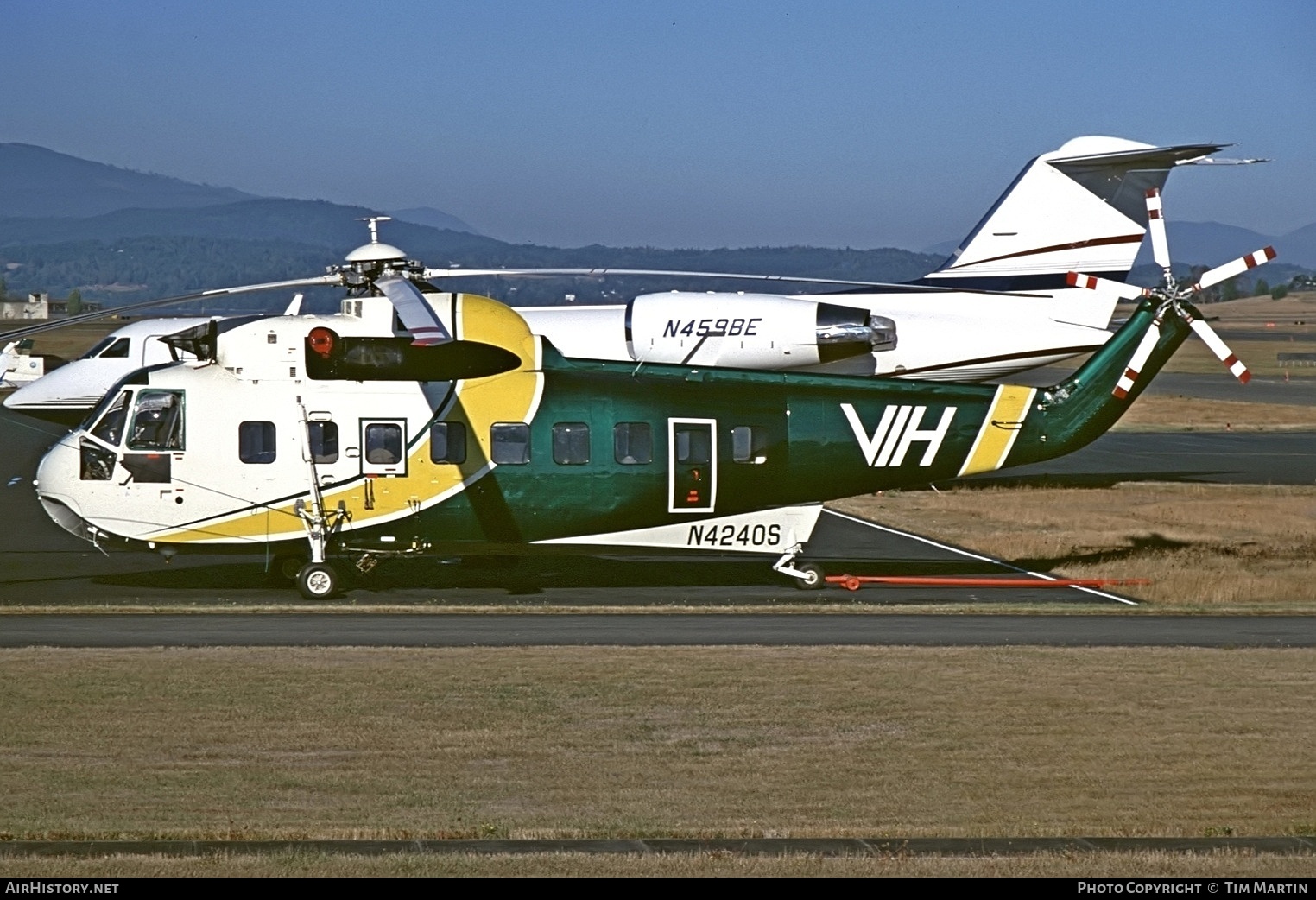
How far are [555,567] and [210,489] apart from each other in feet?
20.7

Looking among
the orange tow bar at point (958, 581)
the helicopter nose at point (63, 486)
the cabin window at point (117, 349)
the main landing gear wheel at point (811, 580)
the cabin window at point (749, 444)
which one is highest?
the cabin window at point (117, 349)

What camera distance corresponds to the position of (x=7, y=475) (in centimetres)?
3956

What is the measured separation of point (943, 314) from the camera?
1315 inches

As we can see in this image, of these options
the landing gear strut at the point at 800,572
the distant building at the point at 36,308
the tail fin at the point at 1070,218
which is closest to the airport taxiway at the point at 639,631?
the landing gear strut at the point at 800,572

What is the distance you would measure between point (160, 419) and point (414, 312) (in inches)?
256

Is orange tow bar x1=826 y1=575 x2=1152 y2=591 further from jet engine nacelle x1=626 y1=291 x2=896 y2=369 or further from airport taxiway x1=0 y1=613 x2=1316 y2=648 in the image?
jet engine nacelle x1=626 y1=291 x2=896 y2=369

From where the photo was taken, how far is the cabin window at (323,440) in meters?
24.0

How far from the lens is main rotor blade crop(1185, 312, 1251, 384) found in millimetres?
22203

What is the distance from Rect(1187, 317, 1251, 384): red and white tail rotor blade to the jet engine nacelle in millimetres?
5933

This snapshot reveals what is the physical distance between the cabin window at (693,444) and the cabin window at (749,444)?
1.23ft

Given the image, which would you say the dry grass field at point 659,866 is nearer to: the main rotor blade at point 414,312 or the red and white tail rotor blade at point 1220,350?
the main rotor blade at point 414,312

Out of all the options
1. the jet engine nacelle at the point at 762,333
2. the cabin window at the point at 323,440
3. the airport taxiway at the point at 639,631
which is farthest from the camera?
the jet engine nacelle at the point at 762,333

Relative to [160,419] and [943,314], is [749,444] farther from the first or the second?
[943,314]
